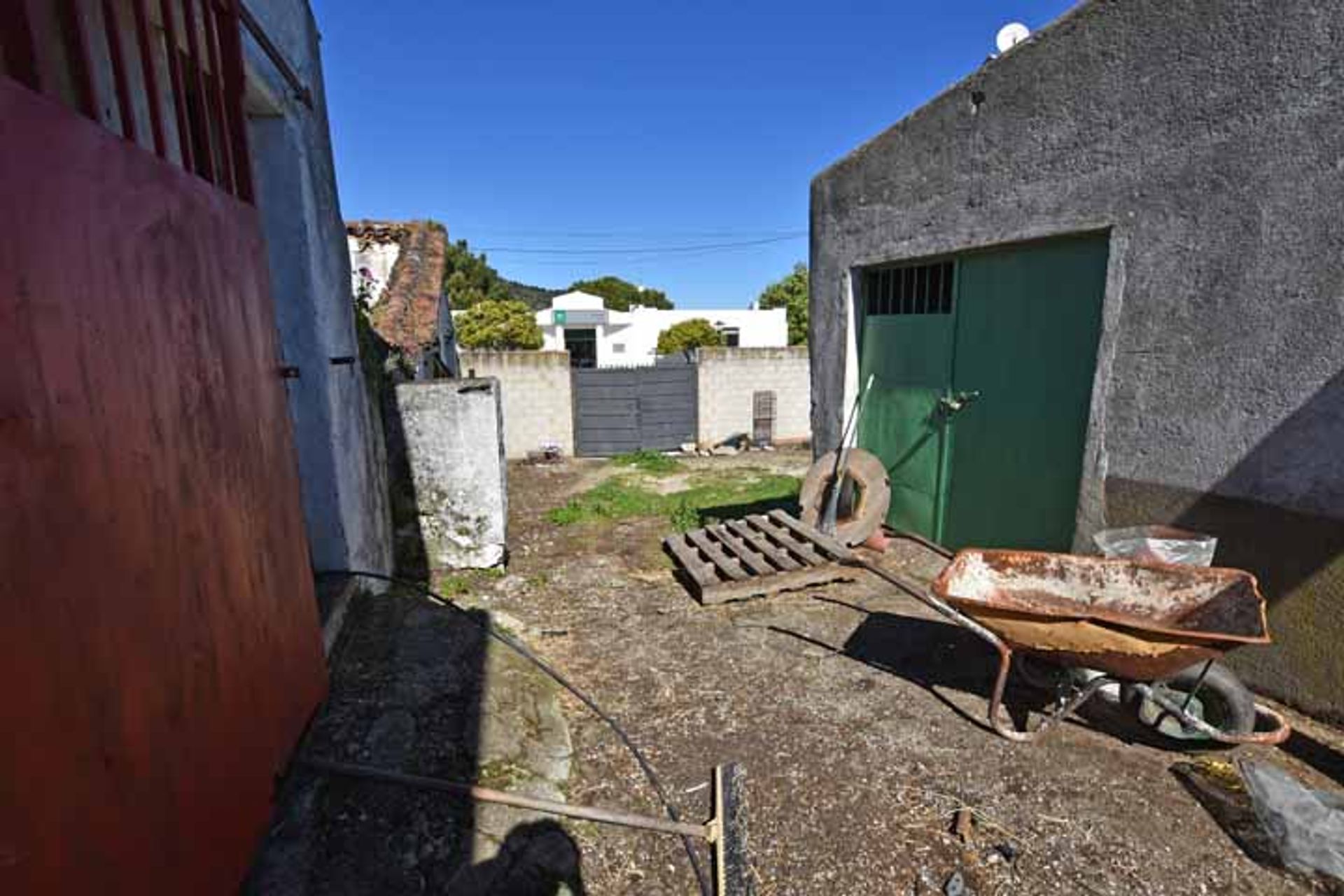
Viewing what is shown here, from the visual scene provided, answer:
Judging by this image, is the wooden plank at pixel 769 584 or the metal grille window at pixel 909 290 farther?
the metal grille window at pixel 909 290

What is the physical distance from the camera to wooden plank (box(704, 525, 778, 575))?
192 inches

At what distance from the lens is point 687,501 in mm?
8258

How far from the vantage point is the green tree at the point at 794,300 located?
1180 inches

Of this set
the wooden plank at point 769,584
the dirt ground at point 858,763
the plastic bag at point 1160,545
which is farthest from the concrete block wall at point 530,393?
the plastic bag at point 1160,545

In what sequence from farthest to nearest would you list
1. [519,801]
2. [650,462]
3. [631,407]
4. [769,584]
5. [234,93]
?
[631,407], [650,462], [769,584], [234,93], [519,801]

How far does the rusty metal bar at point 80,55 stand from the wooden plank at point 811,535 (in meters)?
4.06

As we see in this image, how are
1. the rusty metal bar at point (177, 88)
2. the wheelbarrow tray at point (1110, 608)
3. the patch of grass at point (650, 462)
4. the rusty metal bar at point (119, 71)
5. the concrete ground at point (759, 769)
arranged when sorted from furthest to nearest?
the patch of grass at point (650, 462)
the wheelbarrow tray at point (1110, 608)
the concrete ground at point (759, 769)
the rusty metal bar at point (177, 88)
the rusty metal bar at point (119, 71)

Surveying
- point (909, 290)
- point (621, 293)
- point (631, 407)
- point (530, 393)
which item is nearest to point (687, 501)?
point (909, 290)

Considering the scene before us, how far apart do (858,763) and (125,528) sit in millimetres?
2868

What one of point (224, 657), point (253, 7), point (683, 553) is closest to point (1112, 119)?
point (683, 553)

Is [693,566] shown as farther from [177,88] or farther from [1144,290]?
[177,88]

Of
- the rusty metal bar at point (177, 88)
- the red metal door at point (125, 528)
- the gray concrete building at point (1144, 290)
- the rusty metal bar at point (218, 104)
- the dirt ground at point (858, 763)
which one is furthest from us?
the gray concrete building at point (1144, 290)

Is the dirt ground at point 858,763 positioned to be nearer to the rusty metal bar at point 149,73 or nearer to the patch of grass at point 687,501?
the rusty metal bar at point 149,73

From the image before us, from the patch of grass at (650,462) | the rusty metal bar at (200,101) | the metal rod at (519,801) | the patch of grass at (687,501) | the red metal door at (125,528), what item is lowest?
the patch of grass at (650,462)
